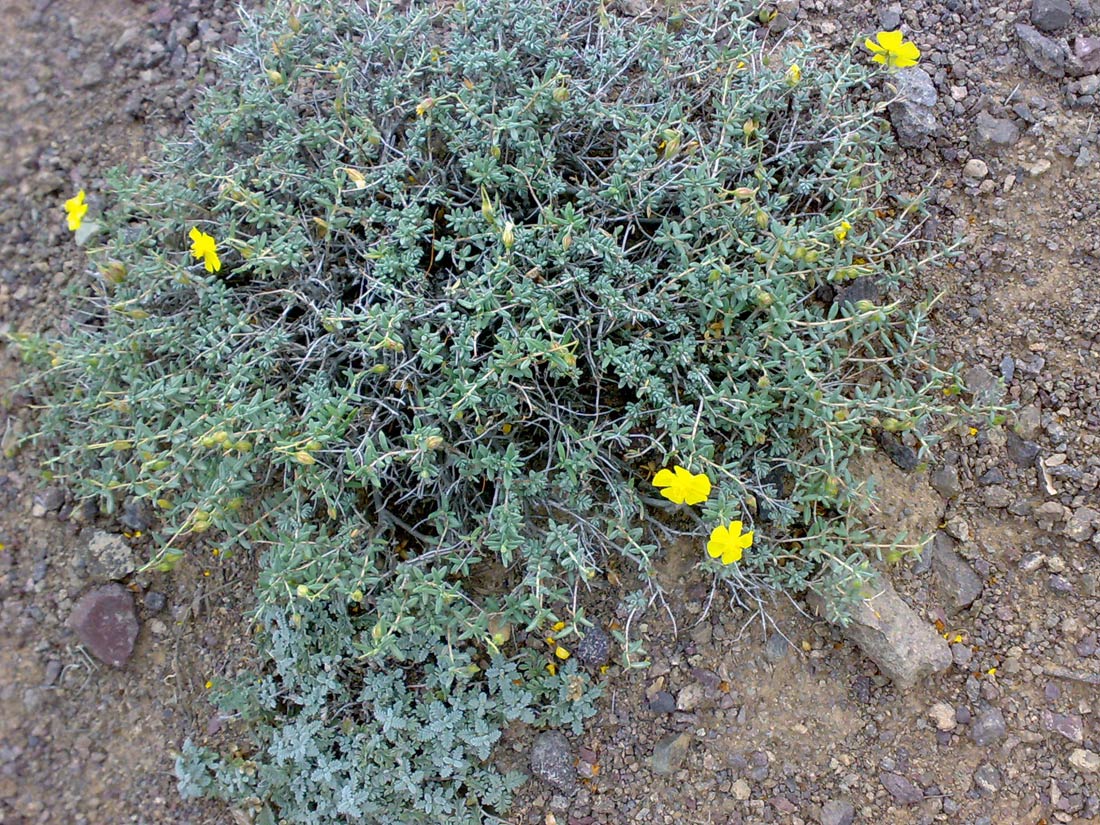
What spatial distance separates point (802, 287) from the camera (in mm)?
2867

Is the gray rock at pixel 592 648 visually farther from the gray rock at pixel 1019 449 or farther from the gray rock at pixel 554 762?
the gray rock at pixel 1019 449

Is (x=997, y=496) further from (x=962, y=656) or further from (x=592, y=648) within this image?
(x=592, y=648)

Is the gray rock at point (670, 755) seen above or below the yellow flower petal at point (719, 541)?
below

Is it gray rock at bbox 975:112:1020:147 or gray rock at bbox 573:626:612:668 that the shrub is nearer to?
gray rock at bbox 573:626:612:668

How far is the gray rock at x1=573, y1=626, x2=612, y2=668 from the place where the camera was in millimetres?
2846

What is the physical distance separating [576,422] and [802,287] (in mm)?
881

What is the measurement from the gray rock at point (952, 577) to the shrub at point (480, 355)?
0.31 meters

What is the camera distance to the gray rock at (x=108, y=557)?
3203mm

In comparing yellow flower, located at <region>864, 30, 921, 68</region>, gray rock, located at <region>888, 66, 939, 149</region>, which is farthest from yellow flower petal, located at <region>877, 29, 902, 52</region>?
gray rock, located at <region>888, 66, 939, 149</region>

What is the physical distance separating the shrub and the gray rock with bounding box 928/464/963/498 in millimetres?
150

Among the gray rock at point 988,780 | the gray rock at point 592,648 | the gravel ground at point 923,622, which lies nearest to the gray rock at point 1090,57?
the gravel ground at point 923,622

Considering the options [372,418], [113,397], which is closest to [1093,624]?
[372,418]

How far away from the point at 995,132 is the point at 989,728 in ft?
6.64

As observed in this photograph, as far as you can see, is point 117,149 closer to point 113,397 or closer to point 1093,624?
point 113,397
